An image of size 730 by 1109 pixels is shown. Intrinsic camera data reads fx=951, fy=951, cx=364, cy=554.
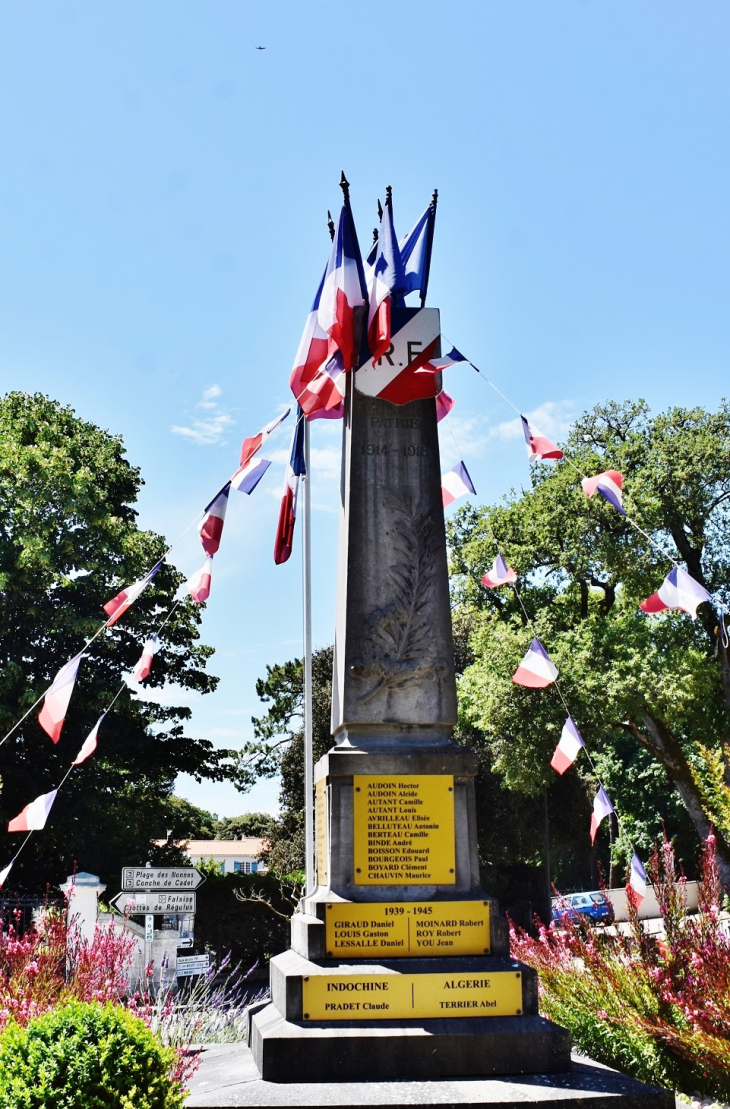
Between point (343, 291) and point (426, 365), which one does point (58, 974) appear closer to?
point (426, 365)

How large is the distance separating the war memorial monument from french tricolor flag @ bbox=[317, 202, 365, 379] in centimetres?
40

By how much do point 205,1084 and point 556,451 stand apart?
226 inches

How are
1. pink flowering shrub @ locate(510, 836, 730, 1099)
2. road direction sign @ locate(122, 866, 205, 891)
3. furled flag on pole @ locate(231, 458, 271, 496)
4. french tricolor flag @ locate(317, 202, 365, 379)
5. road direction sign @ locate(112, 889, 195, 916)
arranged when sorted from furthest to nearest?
road direction sign @ locate(122, 866, 205, 891)
road direction sign @ locate(112, 889, 195, 916)
furled flag on pole @ locate(231, 458, 271, 496)
french tricolor flag @ locate(317, 202, 365, 379)
pink flowering shrub @ locate(510, 836, 730, 1099)

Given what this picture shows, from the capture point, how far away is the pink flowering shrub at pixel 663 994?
605 cm

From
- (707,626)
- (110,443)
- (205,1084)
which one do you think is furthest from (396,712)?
(110,443)

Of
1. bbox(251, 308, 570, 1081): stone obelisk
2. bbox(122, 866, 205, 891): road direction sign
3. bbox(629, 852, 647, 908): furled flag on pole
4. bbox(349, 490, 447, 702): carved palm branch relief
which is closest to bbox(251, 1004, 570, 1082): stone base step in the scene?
bbox(251, 308, 570, 1081): stone obelisk

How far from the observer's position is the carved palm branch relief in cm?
691

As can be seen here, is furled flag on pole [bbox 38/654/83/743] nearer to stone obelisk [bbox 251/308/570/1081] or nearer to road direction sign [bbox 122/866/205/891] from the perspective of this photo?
stone obelisk [bbox 251/308/570/1081]

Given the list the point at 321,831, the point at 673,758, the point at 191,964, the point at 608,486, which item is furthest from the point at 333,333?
the point at 673,758

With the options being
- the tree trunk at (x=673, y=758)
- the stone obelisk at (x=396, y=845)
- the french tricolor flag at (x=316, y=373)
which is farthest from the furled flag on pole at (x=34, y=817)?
the tree trunk at (x=673, y=758)

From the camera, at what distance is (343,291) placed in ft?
26.2

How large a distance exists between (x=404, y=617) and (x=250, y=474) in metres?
2.97

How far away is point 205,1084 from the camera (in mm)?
5559

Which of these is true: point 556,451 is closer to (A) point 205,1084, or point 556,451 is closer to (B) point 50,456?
(A) point 205,1084
